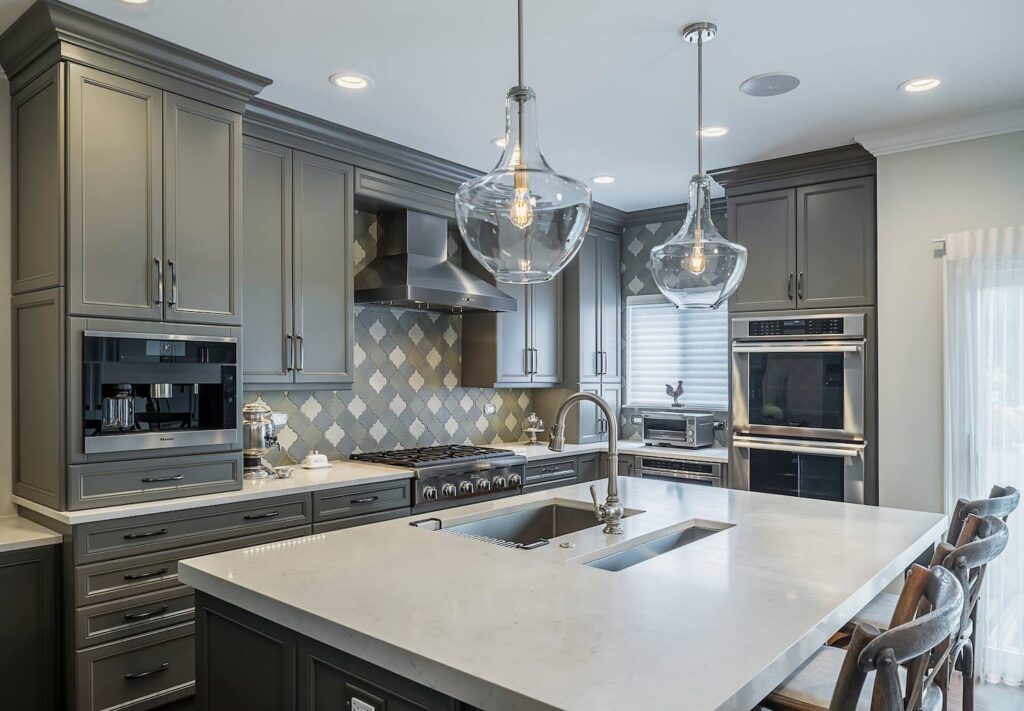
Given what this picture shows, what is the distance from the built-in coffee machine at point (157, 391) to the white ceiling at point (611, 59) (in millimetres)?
1187

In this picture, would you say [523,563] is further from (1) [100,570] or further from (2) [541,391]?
(2) [541,391]

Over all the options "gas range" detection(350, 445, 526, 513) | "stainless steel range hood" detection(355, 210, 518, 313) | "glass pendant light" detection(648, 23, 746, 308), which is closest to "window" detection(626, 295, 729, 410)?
"stainless steel range hood" detection(355, 210, 518, 313)

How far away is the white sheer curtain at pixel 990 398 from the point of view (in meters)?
3.29

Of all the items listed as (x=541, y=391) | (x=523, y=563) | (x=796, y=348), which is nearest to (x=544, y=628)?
(x=523, y=563)

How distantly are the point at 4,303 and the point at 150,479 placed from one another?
97 cm

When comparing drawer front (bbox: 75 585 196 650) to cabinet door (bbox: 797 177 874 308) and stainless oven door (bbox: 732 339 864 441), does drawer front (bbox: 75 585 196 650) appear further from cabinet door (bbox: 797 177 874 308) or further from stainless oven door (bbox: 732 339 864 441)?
cabinet door (bbox: 797 177 874 308)

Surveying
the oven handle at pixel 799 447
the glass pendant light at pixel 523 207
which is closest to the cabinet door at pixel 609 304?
the oven handle at pixel 799 447

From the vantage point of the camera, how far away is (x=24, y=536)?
8.44ft

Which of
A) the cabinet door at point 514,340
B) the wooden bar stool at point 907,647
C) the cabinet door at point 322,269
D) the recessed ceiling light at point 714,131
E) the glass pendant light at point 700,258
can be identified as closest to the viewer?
the wooden bar stool at point 907,647

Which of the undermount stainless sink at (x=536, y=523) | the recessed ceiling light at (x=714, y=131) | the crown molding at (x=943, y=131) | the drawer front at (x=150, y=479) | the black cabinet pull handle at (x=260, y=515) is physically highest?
the recessed ceiling light at (x=714, y=131)

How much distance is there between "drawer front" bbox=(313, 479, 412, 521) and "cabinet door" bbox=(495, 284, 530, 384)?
4.44ft

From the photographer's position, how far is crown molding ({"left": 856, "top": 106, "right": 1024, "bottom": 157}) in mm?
3445

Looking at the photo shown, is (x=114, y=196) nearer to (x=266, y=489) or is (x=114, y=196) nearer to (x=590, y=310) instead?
(x=266, y=489)

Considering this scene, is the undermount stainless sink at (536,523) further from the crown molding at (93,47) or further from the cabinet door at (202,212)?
the crown molding at (93,47)
